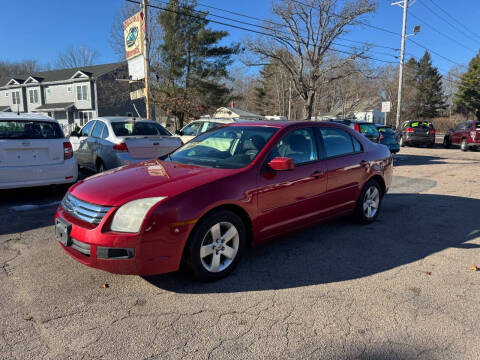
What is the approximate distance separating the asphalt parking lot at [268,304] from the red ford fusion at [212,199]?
33 centimetres

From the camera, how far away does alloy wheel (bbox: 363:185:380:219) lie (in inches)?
212

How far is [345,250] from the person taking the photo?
14.4 feet

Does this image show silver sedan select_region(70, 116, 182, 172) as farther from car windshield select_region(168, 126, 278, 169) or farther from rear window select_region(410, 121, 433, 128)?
rear window select_region(410, 121, 433, 128)

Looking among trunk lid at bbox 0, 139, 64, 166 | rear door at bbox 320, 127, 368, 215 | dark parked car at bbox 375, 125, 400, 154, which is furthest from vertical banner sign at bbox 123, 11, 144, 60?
rear door at bbox 320, 127, 368, 215

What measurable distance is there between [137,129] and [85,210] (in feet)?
17.2

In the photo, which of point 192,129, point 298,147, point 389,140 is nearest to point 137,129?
point 192,129

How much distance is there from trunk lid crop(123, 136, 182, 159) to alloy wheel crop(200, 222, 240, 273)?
14.9ft

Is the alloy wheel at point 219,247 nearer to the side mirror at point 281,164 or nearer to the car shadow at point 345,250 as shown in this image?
Answer: the car shadow at point 345,250

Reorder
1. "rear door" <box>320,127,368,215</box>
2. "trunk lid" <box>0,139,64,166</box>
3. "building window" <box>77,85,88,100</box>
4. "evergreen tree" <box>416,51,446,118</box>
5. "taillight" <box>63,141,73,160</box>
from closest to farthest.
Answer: "rear door" <box>320,127,368,215</box> → "trunk lid" <box>0,139,64,166</box> → "taillight" <box>63,141,73,160</box> → "building window" <box>77,85,88,100</box> → "evergreen tree" <box>416,51,446,118</box>

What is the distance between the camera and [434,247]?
4.57m

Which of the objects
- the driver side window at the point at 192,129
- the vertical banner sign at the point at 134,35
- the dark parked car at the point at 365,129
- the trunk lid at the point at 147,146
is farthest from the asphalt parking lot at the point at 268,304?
the vertical banner sign at the point at 134,35

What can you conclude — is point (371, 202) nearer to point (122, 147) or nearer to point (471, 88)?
point (122, 147)

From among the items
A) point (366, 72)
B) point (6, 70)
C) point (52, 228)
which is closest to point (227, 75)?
point (366, 72)

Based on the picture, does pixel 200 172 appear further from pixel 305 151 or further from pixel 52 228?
pixel 52 228
